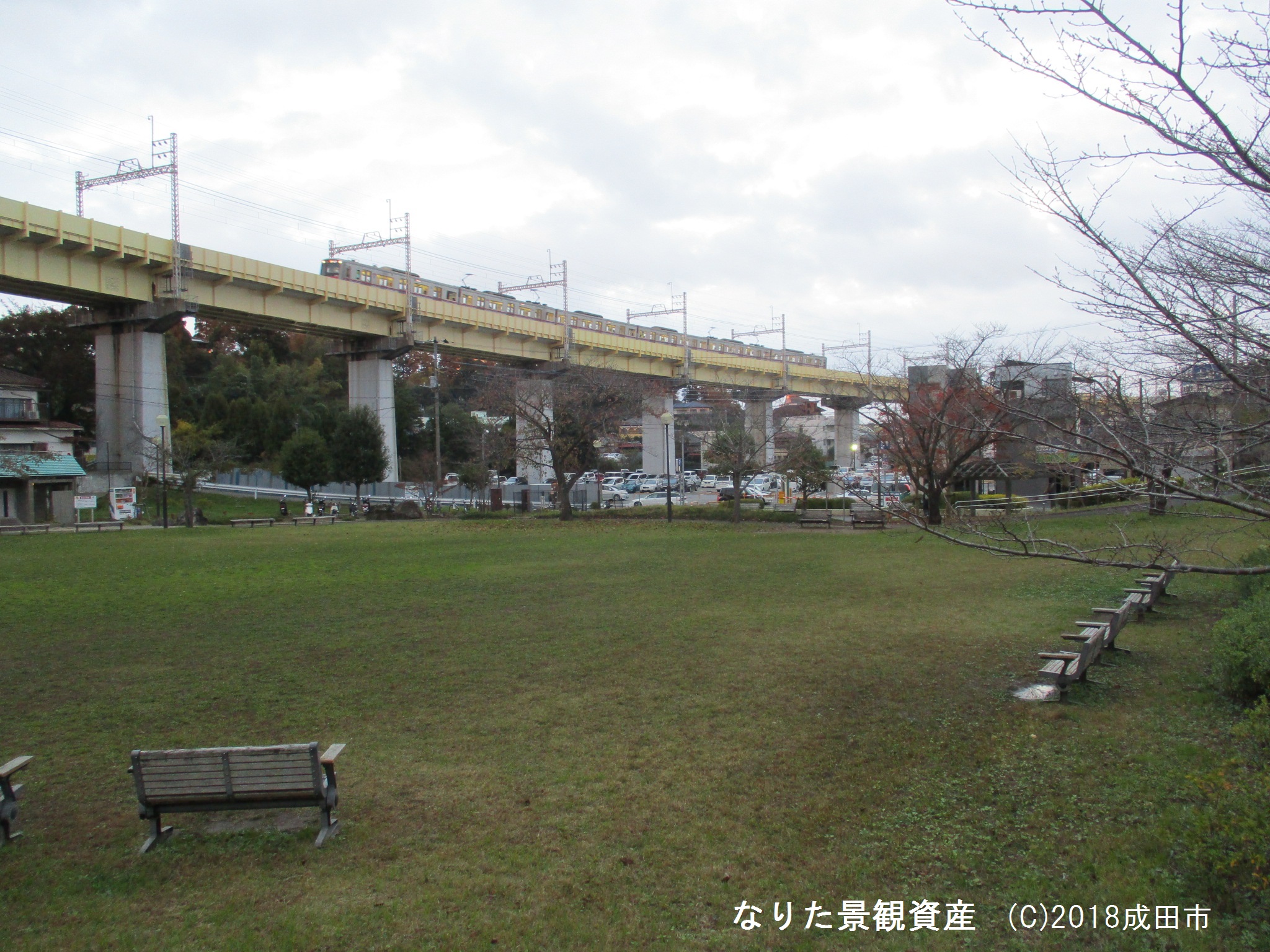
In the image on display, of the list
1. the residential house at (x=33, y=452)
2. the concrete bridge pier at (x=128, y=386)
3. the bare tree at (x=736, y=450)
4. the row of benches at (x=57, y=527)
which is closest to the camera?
the row of benches at (x=57, y=527)

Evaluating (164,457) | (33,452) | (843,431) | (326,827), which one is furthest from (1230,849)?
(843,431)

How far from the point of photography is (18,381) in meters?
35.6

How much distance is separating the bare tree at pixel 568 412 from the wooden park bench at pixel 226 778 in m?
25.4

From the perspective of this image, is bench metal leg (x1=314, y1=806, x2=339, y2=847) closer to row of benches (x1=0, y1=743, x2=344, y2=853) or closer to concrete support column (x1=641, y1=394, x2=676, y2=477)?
row of benches (x1=0, y1=743, x2=344, y2=853)

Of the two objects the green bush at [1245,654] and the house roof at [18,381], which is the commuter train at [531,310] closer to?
the house roof at [18,381]

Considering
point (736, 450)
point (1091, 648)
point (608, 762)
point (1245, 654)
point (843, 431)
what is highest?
point (843, 431)

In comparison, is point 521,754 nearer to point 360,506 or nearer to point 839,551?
point 839,551

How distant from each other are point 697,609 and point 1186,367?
7753mm

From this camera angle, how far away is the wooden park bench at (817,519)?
26.3 meters

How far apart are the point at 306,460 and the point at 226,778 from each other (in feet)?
122

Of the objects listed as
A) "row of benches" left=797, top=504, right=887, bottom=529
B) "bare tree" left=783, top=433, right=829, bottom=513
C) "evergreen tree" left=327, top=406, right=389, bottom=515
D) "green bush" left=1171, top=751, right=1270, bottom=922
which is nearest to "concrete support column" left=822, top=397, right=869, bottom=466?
"bare tree" left=783, top=433, right=829, bottom=513

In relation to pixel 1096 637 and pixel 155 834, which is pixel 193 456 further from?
pixel 1096 637

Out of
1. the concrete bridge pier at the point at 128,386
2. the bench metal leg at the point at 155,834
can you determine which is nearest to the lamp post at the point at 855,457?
the concrete bridge pier at the point at 128,386

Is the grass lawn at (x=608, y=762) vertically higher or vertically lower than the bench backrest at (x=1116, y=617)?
lower
